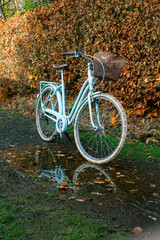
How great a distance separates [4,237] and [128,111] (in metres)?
4.26

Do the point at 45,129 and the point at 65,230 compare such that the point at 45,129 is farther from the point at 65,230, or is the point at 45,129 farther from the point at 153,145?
the point at 65,230

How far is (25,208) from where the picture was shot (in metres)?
2.63

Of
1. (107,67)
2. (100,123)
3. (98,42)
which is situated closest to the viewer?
(107,67)

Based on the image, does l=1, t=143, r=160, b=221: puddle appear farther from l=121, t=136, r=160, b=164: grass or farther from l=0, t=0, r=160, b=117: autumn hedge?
l=0, t=0, r=160, b=117: autumn hedge

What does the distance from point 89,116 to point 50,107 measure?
50.4 inches

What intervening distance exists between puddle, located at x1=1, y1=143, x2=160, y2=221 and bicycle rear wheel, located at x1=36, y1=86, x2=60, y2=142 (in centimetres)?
66

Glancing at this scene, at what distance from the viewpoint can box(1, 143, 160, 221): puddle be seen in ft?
9.50

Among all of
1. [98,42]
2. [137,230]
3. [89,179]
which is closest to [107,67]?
[89,179]

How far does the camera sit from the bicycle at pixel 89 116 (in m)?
3.85

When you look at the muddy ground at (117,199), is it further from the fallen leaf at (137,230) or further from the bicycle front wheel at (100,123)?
the bicycle front wheel at (100,123)

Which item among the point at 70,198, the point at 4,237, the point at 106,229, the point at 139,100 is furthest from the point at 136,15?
the point at 4,237

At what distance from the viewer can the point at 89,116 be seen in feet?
13.8

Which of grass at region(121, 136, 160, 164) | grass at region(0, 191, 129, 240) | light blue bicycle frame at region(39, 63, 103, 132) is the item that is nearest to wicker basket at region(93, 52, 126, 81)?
light blue bicycle frame at region(39, 63, 103, 132)

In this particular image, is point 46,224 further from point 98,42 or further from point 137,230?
point 98,42
